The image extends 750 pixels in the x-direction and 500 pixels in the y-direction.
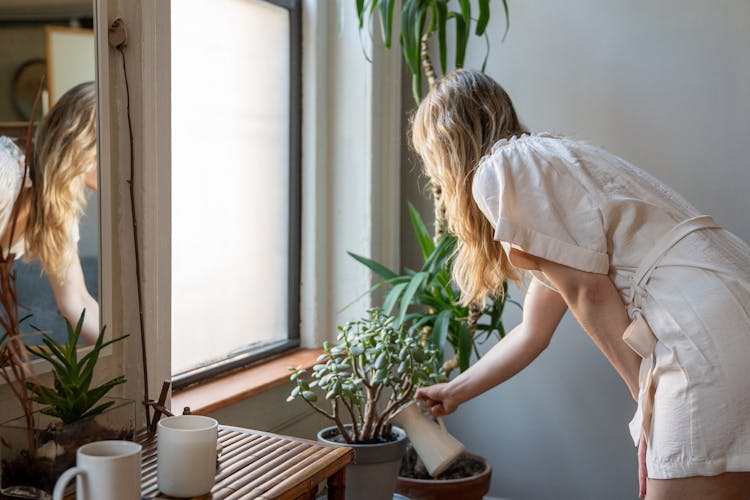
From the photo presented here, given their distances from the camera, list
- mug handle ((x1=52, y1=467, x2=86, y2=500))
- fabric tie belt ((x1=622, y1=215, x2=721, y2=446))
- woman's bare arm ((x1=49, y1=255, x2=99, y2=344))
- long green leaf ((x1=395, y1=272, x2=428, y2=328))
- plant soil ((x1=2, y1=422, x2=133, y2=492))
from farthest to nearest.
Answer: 1. long green leaf ((x1=395, y1=272, x2=428, y2=328))
2. fabric tie belt ((x1=622, y1=215, x2=721, y2=446))
3. woman's bare arm ((x1=49, y1=255, x2=99, y2=344))
4. plant soil ((x1=2, y1=422, x2=133, y2=492))
5. mug handle ((x1=52, y1=467, x2=86, y2=500))

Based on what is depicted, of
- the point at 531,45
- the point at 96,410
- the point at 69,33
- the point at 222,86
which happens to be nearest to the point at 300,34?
the point at 222,86

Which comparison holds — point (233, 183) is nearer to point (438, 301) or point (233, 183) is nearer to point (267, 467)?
point (438, 301)

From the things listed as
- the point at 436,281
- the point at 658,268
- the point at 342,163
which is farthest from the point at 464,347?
the point at 658,268

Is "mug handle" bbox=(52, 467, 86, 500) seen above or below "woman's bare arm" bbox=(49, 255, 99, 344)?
below

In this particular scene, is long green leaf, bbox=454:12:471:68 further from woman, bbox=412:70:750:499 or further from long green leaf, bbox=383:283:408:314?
woman, bbox=412:70:750:499

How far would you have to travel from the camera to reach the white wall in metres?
2.55

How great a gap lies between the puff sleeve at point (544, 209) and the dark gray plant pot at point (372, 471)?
0.66 m

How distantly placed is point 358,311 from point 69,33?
1.56 meters

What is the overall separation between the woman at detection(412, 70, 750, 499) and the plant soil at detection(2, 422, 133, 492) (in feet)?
2.43

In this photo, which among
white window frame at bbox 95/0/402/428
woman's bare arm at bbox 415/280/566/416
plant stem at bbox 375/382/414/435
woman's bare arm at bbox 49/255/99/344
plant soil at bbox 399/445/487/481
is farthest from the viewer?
white window frame at bbox 95/0/402/428

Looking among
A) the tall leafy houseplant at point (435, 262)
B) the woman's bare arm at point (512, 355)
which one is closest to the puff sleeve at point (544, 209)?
the woman's bare arm at point (512, 355)

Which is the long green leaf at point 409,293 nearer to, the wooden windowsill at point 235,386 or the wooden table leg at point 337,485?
the wooden windowsill at point 235,386

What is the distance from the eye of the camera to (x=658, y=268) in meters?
1.50

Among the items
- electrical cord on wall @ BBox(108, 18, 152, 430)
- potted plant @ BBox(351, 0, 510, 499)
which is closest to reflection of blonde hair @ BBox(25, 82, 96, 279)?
electrical cord on wall @ BBox(108, 18, 152, 430)
